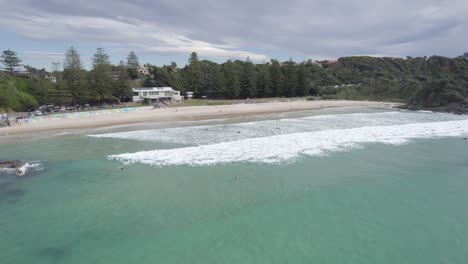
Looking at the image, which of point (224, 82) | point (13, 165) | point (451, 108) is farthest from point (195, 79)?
point (451, 108)

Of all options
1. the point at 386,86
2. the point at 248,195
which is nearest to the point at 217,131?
the point at 248,195

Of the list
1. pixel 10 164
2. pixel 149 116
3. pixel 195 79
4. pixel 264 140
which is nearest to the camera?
pixel 10 164

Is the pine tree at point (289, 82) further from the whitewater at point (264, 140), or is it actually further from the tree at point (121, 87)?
the whitewater at point (264, 140)

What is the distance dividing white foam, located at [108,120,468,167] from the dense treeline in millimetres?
32948

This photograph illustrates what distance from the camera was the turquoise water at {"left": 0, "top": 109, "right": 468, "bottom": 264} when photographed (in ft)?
31.5

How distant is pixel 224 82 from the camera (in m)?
68.4

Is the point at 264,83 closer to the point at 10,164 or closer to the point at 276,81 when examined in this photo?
the point at 276,81

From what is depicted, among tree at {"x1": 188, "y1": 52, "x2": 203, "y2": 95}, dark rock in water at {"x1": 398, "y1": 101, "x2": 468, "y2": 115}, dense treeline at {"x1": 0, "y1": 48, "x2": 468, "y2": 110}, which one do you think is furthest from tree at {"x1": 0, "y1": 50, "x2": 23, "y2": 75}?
dark rock in water at {"x1": 398, "y1": 101, "x2": 468, "y2": 115}

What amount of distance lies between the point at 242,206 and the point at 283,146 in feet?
37.7

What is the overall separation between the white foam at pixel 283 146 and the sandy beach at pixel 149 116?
19095 millimetres

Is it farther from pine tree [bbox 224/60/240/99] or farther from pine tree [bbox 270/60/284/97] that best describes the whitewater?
pine tree [bbox 270/60/284/97]

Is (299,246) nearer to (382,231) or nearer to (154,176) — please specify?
(382,231)

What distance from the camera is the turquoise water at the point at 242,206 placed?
9.59 metres

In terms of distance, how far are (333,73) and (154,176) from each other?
98.4 metres
